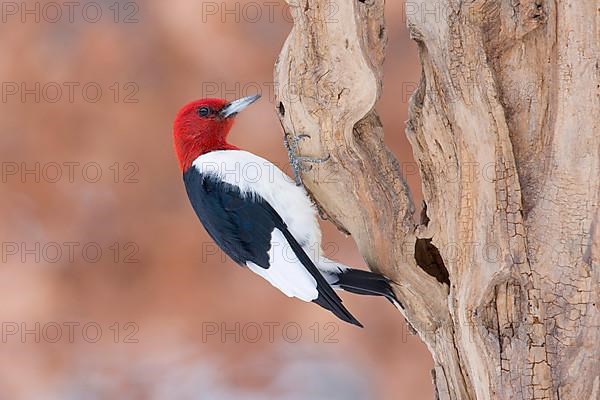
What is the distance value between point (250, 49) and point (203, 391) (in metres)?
1.09

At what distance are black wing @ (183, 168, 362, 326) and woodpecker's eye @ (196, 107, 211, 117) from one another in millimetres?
161

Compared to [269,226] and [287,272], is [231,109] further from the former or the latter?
[287,272]

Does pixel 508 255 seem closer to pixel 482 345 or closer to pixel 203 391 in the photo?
pixel 482 345

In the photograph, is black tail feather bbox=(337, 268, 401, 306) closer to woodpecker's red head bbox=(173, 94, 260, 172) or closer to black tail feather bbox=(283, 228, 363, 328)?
black tail feather bbox=(283, 228, 363, 328)

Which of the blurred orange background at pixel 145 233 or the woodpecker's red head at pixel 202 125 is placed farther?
the blurred orange background at pixel 145 233

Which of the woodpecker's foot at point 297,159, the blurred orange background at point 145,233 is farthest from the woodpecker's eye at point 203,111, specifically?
the blurred orange background at point 145,233

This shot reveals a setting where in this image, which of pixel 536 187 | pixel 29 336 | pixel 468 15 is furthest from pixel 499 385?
pixel 29 336

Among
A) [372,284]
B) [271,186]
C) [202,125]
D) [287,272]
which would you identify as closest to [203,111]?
[202,125]

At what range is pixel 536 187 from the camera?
1369 millimetres

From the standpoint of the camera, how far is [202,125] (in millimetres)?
1827

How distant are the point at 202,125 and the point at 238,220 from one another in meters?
0.27

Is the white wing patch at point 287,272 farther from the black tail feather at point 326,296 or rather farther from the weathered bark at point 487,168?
the weathered bark at point 487,168

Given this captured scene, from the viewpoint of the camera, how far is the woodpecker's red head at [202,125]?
1824 millimetres

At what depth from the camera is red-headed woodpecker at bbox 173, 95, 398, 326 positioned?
1.56 meters
